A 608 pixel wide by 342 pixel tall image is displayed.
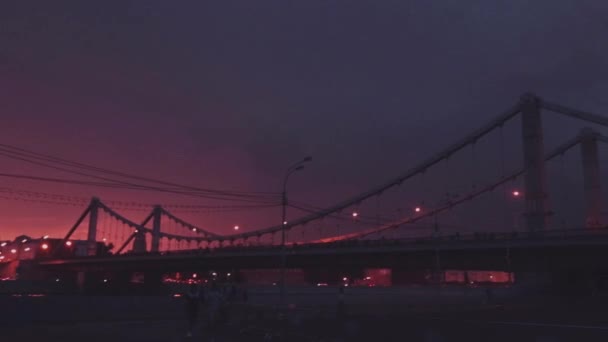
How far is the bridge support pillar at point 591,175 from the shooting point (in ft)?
235

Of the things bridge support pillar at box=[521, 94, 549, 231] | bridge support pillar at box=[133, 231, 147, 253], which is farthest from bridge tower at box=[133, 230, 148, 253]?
bridge support pillar at box=[521, 94, 549, 231]

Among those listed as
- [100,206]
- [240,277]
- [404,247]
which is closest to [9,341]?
[404,247]

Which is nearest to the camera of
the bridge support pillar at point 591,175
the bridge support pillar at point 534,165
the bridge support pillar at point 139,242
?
the bridge support pillar at point 534,165

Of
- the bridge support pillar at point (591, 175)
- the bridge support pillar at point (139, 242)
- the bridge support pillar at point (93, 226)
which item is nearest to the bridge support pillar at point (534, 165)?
the bridge support pillar at point (591, 175)

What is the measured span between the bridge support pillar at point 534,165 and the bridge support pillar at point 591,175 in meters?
9.87

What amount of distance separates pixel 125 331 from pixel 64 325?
5.12m

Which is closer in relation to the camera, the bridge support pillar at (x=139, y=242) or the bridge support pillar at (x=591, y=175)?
the bridge support pillar at (x=591, y=175)

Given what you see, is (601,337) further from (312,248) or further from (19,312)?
(312,248)

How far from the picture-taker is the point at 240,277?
134m

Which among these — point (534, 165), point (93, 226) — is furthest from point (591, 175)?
point (93, 226)

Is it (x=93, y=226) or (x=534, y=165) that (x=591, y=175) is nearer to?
(x=534, y=165)

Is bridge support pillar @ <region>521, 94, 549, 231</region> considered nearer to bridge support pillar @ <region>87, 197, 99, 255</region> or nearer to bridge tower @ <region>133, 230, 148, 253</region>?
bridge tower @ <region>133, 230, 148, 253</region>

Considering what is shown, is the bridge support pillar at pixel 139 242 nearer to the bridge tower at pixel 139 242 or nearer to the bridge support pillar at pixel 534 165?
the bridge tower at pixel 139 242

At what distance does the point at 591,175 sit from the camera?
3014 inches
